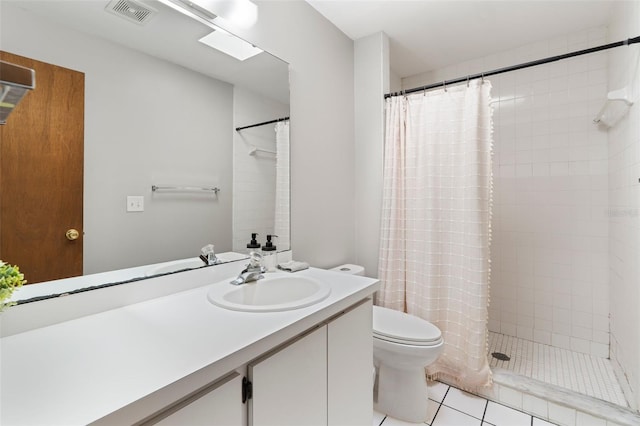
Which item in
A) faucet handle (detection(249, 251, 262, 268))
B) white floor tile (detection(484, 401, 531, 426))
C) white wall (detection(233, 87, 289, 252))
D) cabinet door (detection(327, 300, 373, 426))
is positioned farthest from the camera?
white floor tile (detection(484, 401, 531, 426))

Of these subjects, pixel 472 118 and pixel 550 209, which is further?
pixel 550 209

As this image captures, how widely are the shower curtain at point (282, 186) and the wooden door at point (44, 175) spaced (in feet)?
2.86

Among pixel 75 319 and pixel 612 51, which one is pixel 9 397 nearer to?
pixel 75 319

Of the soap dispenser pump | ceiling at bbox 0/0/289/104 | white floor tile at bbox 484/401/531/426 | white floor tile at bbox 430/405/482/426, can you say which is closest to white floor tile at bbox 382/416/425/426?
white floor tile at bbox 430/405/482/426

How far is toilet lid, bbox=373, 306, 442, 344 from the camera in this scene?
59.5 inches

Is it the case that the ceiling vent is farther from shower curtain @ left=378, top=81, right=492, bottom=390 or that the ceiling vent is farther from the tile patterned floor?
the tile patterned floor

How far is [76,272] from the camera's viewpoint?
94 cm

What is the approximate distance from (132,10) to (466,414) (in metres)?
2.39

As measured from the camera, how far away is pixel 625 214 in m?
1.75

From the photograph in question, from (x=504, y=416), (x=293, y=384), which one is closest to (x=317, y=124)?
(x=293, y=384)

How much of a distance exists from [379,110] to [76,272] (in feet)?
6.37

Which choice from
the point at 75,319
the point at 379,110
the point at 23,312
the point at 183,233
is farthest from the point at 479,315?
the point at 23,312

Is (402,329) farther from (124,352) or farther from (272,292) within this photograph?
(124,352)

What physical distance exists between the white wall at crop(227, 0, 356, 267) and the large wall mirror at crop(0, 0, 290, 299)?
22cm
